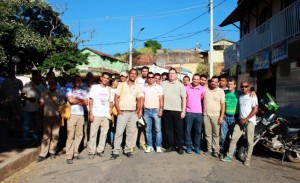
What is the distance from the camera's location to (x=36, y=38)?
21.5m

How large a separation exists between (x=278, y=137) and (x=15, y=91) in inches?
278

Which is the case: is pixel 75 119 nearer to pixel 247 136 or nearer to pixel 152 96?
pixel 152 96

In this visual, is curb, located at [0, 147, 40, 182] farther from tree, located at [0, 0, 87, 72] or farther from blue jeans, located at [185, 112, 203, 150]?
tree, located at [0, 0, 87, 72]

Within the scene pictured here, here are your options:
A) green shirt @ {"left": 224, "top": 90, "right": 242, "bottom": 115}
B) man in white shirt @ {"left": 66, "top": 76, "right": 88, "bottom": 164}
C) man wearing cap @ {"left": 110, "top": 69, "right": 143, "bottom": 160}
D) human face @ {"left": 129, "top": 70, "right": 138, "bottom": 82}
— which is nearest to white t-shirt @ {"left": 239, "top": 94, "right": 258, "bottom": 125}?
green shirt @ {"left": 224, "top": 90, "right": 242, "bottom": 115}

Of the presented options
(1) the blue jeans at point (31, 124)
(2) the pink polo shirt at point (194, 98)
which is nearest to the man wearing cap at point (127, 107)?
(2) the pink polo shirt at point (194, 98)

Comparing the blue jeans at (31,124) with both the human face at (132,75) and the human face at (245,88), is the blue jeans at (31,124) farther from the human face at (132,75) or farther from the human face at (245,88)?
the human face at (245,88)

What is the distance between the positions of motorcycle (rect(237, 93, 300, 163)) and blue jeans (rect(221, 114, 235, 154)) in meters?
0.35

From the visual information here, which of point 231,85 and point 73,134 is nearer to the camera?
point 73,134

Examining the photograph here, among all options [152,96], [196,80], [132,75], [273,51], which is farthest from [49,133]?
[273,51]

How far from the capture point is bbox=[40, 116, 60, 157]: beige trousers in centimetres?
745

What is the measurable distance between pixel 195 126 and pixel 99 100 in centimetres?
243

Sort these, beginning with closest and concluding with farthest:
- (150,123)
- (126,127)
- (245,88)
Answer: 1. (245,88)
2. (126,127)
3. (150,123)

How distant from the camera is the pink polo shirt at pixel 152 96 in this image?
8227 millimetres

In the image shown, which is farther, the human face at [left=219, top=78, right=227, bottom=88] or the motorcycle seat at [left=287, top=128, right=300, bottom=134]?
the human face at [left=219, top=78, right=227, bottom=88]
